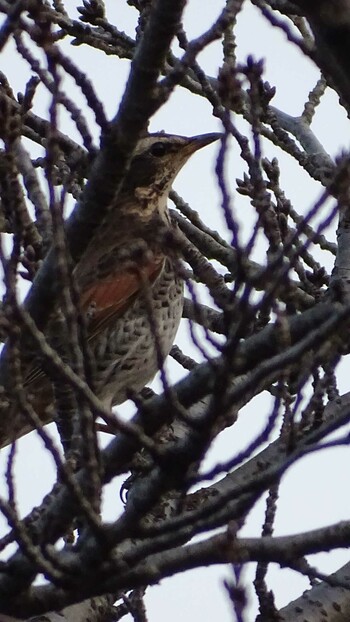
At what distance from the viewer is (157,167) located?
8164mm

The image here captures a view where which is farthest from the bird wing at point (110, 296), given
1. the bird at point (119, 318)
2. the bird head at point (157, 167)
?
the bird head at point (157, 167)

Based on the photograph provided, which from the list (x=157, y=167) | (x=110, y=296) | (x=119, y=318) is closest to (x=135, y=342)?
(x=119, y=318)

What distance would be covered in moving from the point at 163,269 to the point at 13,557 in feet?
11.5

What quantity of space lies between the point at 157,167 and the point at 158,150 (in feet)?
0.36

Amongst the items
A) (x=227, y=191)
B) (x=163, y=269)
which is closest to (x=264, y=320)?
(x=163, y=269)

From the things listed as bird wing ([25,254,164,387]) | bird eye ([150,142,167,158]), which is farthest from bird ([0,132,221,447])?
bird eye ([150,142,167,158])

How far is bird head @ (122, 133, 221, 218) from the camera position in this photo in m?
8.09

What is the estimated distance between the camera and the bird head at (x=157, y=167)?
8094mm

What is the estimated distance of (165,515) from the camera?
5.61 m

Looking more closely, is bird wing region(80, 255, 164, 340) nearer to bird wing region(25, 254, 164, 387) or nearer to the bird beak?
bird wing region(25, 254, 164, 387)

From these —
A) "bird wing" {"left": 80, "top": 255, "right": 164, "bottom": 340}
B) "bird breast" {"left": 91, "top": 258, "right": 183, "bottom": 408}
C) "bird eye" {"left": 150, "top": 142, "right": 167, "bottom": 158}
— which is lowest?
"bird breast" {"left": 91, "top": 258, "right": 183, "bottom": 408}

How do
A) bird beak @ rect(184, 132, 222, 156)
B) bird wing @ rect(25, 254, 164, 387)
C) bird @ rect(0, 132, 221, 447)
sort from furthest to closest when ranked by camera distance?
bird beak @ rect(184, 132, 222, 156) < bird wing @ rect(25, 254, 164, 387) < bird @ rect(0, 132, 221, 447)

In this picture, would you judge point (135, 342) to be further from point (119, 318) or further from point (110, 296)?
point (110, 296)

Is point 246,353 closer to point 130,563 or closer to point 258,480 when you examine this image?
point 258,480
